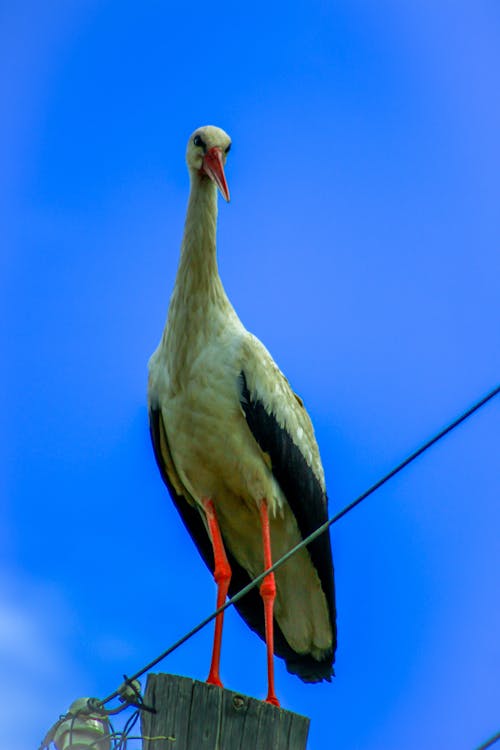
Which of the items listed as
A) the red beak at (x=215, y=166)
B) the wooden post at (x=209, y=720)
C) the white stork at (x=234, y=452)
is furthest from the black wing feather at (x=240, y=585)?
the wooden post at (x=209, y=720)

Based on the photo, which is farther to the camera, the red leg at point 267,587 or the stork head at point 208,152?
the stork head at point 208,152

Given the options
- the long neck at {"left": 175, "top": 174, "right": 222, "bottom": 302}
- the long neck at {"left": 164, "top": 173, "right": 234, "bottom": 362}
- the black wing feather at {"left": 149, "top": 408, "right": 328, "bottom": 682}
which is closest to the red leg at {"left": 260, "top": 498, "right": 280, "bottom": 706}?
the black wing feather at {"left": 149, "top": 408, "right": 328, "bottom": 682}

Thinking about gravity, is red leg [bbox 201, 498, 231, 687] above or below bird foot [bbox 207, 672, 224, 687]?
above

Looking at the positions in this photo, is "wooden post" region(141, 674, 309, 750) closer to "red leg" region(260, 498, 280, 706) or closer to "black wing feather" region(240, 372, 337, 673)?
"red leg" region(260, 498, 280, 706)

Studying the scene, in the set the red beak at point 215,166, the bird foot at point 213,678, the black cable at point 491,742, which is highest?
the red beak at point 215,166

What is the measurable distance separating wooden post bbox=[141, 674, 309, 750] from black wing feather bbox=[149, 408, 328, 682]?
271cm

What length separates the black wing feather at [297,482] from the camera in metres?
6.73

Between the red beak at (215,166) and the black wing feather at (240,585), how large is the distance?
141 cm

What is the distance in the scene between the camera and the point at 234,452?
670 cm

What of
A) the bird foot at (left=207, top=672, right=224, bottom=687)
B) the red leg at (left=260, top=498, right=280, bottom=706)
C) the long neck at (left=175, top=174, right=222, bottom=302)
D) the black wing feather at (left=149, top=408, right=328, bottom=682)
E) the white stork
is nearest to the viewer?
the bird foot at (left=207, top=672, right=224, bottom=687)

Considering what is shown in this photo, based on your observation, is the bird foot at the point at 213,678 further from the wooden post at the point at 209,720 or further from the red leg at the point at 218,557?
the wooden post at the point at 209,720

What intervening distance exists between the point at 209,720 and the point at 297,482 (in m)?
2.80

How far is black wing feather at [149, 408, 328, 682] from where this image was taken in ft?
23.4

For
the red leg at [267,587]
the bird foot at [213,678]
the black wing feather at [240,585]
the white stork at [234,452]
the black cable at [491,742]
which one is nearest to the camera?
the black cable at [491,742]
